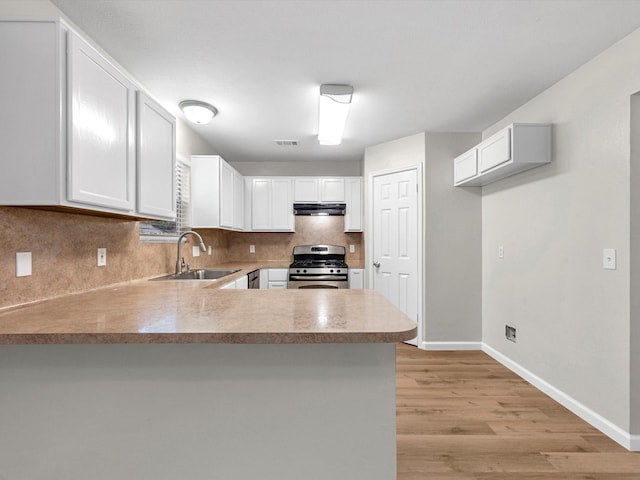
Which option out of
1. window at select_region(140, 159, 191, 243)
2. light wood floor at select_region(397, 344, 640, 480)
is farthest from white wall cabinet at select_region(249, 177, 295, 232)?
light wood floor at select_region(397, 344, 640, 480)

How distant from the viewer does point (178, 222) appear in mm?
3193

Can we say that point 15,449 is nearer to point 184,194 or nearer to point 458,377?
point 184,194

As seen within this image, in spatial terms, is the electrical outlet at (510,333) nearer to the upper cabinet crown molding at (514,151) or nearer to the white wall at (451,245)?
the white wall at (451,245)

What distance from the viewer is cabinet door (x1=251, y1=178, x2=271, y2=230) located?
4.71m

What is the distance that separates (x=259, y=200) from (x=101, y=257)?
279 centimetres

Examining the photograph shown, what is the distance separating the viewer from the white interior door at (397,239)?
374 centimetres

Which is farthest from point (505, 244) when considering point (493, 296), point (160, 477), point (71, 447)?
point (71, 447)

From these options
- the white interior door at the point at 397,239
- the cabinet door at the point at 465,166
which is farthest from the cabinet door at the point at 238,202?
the cabinet door at the point at 465,166

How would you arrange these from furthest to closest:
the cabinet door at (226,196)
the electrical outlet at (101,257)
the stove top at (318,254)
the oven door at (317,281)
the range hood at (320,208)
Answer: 1. the stove top at (318,254)
2. the range hood at (320,208)
3. the oven door at (317,281)
4. the cabinet door at (226,196)
5. the electrical outlet at (101,257)

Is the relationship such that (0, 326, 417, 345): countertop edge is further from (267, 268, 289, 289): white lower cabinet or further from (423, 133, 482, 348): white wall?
(267, 268, 289, 289): white lower cabinet

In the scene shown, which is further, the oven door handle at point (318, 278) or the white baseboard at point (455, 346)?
the oven door handle at point (318, 278)

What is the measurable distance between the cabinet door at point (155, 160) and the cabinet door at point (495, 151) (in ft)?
8.26

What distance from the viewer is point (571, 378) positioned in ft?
7.68

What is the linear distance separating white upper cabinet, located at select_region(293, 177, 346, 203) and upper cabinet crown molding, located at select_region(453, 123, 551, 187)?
2060 mm
